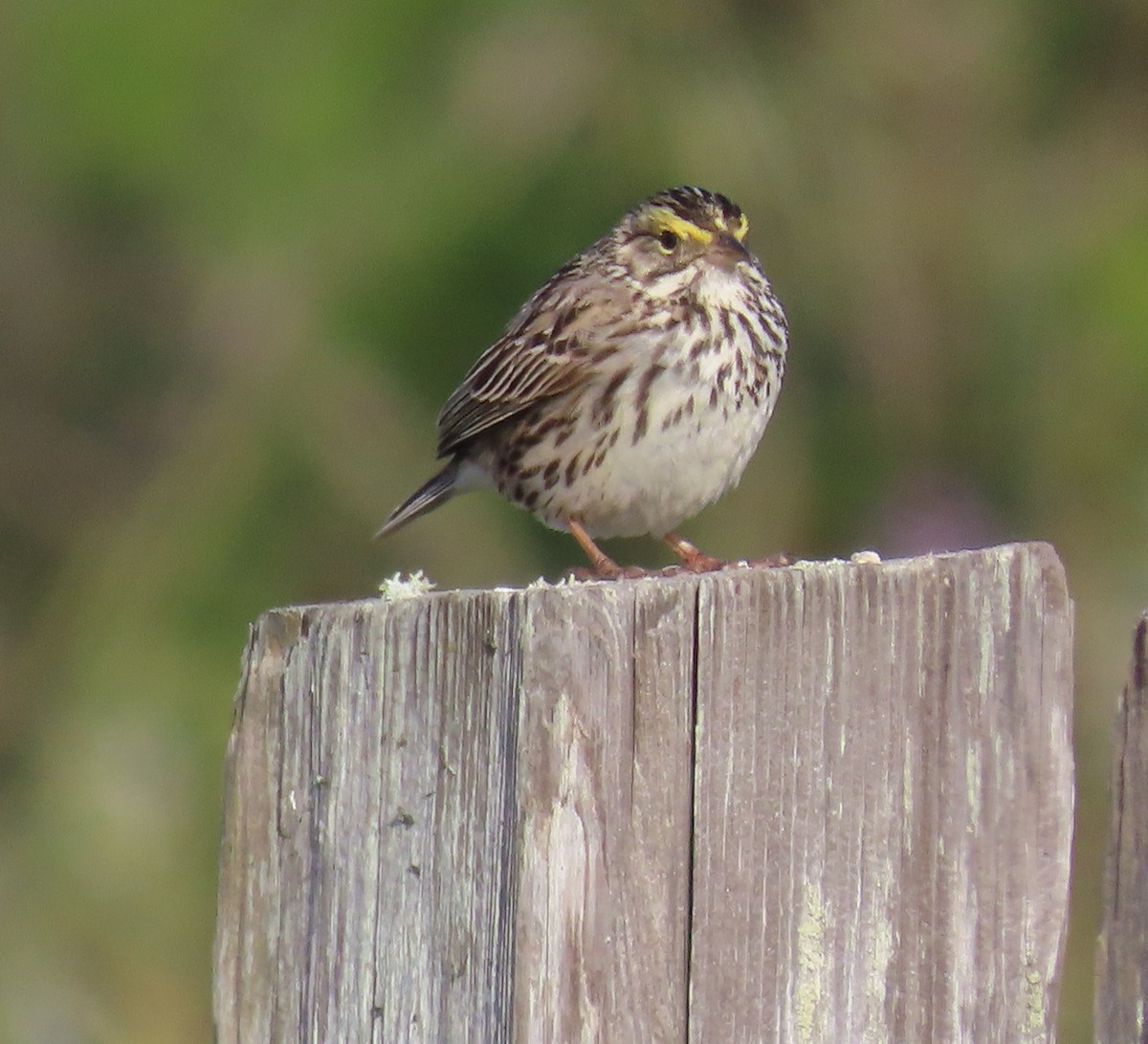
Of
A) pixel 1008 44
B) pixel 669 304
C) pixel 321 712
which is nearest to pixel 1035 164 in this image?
pixel 1008 44

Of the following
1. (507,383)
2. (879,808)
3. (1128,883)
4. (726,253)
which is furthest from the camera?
(507,383)

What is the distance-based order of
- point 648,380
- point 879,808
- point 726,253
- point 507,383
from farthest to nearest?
point 507,383, point 726,253, point 648,380, point 879,808

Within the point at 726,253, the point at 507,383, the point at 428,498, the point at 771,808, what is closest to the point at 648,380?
the point at 726,253

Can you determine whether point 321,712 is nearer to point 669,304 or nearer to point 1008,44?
point 669,304

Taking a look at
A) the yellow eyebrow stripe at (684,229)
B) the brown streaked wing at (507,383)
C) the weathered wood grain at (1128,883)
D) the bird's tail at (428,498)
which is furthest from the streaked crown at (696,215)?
the weathered wood grain at (1128,883)

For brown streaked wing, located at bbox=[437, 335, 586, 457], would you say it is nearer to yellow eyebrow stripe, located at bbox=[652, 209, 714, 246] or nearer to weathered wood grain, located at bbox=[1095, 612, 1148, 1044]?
yellow eyebrow stripe, located at bbox=[652, 209, 714, 246]

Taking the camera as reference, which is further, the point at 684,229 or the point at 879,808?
the point at 684,229

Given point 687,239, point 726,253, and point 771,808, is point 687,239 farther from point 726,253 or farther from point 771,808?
point 771,808
